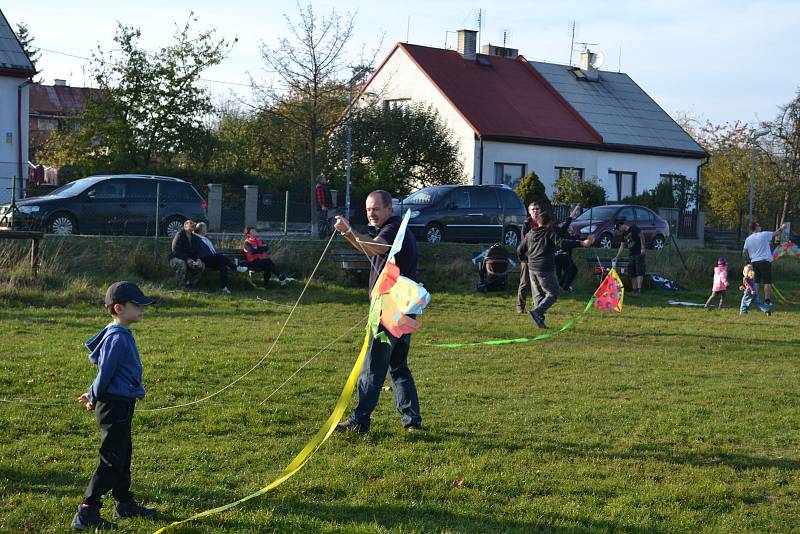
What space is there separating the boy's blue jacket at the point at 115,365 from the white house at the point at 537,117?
34545 mm

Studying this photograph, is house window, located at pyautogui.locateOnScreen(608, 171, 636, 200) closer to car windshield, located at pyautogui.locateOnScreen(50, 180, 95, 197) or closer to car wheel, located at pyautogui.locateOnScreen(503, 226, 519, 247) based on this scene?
car wheel, located at pyautogui.locateOnScreen(503, 226, 519, 247)

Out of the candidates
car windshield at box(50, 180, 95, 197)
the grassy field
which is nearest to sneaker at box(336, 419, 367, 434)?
the grassy field

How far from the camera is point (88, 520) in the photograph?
17.2ft

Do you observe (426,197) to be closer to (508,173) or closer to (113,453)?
(508,173)

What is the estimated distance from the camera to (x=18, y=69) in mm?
31828

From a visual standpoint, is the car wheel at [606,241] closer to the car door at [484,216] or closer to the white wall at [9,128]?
the car door at [484,216]

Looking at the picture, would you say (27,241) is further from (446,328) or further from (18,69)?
(18,69)

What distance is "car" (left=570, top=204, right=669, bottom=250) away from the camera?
26766mm

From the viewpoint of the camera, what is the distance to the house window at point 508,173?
40750mm

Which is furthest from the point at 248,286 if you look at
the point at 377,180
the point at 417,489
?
the point at 377,180

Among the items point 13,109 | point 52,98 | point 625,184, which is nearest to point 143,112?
point 13,109

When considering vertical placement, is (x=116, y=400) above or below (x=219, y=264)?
below

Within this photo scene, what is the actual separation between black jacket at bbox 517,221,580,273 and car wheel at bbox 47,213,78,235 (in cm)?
1129

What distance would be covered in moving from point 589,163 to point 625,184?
8.99ft
